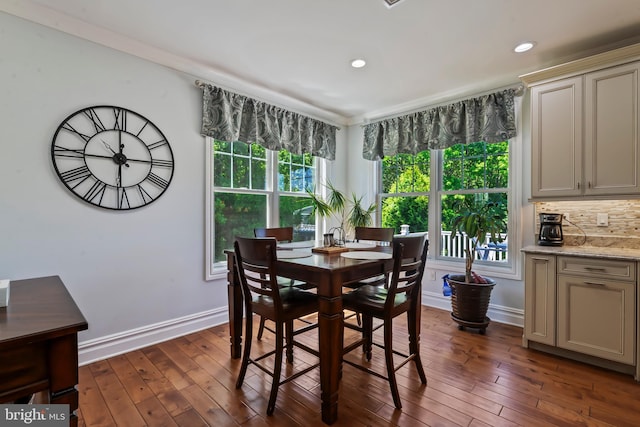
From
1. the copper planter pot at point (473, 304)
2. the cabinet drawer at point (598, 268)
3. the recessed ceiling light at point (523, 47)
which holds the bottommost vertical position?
the copper planter pot at point (473, 304)

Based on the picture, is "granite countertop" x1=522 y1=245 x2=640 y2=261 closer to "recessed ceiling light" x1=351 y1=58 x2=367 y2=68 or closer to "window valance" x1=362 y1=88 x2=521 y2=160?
"window valance" x1=362 y1=88 x2=521 y2=160

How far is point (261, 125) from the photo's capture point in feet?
11.3

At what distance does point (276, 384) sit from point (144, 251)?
5.45ft

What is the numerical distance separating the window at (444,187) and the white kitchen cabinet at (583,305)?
0.80 meters

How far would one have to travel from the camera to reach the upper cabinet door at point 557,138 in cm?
247

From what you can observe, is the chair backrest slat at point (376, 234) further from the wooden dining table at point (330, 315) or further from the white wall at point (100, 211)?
the white wall at point (100, 211)

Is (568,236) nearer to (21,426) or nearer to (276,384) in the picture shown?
(276,384)

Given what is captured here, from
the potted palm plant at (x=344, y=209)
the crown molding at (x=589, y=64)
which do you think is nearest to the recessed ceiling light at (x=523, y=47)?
the crown molding at (x=589, y=64)

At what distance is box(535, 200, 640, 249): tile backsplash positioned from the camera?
2.52 meters

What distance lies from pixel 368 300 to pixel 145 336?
1.96 m

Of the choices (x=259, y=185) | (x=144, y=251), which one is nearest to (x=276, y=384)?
(x=144, y=251)

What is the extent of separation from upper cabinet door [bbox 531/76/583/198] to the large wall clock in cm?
326

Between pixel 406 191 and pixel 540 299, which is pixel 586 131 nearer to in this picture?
pixel 540 299

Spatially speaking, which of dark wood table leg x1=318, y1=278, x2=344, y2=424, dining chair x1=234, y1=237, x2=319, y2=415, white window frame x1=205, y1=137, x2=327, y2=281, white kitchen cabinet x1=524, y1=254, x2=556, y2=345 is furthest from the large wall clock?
white kitchen cabinet x1=524, y1=254, x2=556, y2=345
